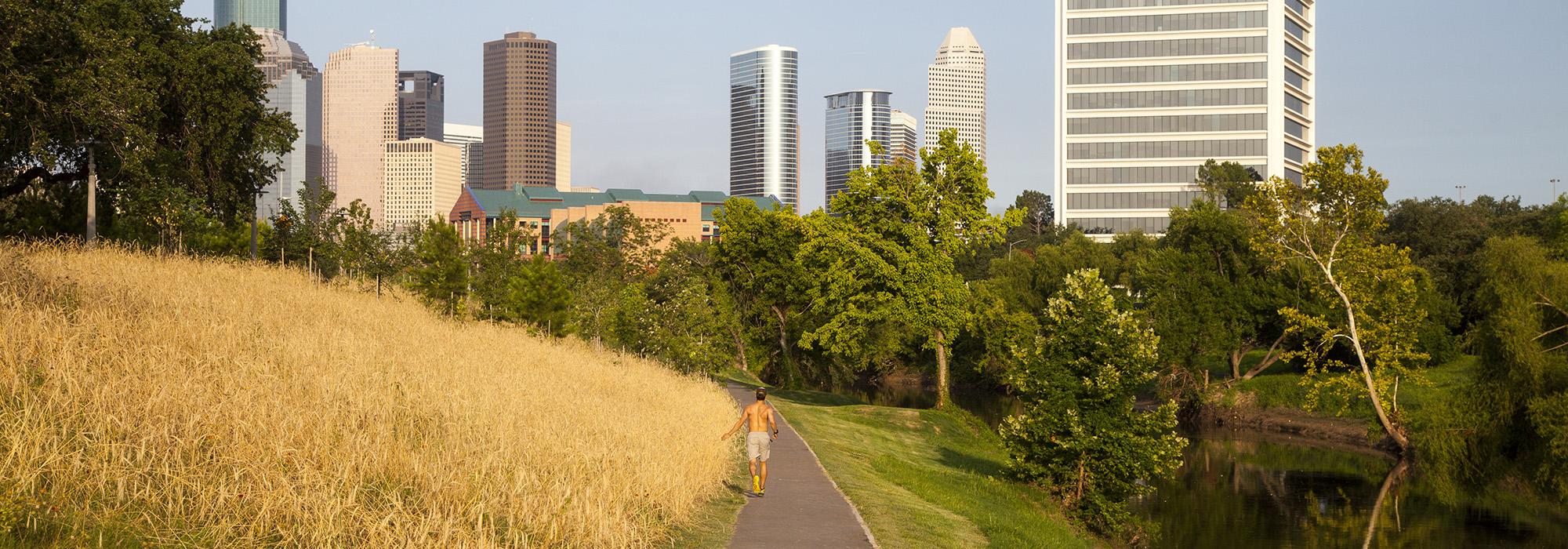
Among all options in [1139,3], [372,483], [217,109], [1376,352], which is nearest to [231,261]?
[217,109]

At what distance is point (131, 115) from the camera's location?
92.1ft

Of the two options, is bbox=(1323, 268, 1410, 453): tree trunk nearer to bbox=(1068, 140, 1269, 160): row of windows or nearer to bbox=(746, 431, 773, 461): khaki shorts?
bbox=(746, 431, 773, 461): khaki shorts

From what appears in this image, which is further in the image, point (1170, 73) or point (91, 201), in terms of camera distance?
point (1170, 73)

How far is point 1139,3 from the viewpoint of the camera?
14312 cm

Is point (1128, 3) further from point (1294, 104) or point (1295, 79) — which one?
point (1294, 104)

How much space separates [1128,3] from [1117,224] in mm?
26941

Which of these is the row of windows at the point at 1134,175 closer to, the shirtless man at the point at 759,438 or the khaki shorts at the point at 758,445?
A: the shirtless man at the point at 759,438

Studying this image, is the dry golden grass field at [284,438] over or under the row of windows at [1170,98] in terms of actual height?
under

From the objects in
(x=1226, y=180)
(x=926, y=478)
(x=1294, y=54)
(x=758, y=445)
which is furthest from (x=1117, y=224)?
(x=758, y=445)

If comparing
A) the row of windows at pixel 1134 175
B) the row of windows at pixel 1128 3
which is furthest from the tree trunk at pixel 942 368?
the row of windows at pixel 1128 3

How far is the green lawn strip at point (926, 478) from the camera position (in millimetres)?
22375

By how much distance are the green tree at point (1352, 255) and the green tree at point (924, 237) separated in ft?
43.5

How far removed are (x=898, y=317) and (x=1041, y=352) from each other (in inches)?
745

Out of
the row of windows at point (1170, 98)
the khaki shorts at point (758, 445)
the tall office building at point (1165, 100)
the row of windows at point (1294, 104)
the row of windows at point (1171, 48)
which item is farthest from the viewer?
the row of windows at point (1294, 104)
